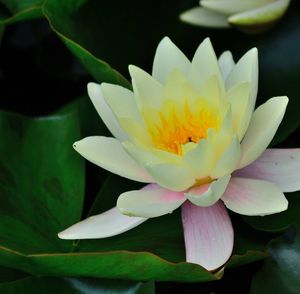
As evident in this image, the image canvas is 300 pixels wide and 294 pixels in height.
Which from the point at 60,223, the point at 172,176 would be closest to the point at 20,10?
the point at 60,223

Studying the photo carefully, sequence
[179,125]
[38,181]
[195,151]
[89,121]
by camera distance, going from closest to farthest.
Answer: [195,151], [179,125], [38,181], [89,121]

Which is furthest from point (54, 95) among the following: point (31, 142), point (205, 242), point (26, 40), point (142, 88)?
point (205, 242)

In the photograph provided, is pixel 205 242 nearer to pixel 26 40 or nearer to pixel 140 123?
pixel 140 123

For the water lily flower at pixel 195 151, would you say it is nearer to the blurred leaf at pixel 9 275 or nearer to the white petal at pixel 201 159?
the white petal at pixel 201 159

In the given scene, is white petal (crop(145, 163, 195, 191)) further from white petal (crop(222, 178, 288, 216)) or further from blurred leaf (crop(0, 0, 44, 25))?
blurred leaf (crop(0, 0, 44, 25))

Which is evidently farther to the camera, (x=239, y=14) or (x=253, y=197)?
(x=239, y=14)

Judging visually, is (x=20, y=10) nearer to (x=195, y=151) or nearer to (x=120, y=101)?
(x=120, y=101)

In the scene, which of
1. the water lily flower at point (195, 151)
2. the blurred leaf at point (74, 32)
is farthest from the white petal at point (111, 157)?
the blurred leaf at point (74, 32)
